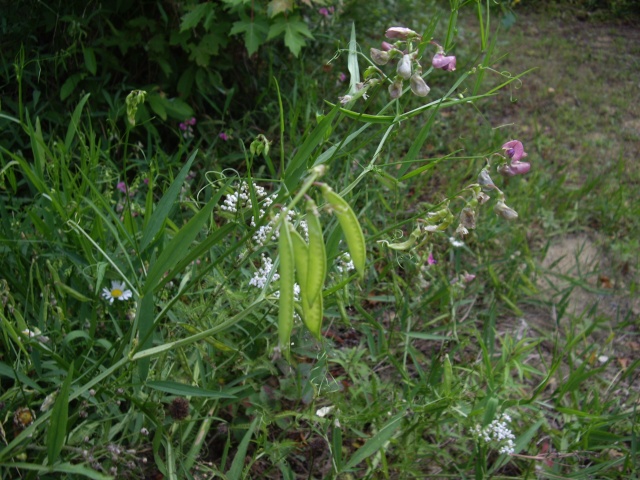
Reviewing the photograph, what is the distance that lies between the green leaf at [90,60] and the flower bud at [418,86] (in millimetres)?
1676

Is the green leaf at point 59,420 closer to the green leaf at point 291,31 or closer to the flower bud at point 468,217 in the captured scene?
the flower bud at point 468,217

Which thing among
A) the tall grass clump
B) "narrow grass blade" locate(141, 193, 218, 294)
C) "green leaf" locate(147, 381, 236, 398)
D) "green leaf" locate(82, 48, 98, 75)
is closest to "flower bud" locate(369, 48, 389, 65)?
the tall grass clump

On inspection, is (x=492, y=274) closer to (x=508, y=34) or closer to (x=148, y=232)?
(x=148, y=232)

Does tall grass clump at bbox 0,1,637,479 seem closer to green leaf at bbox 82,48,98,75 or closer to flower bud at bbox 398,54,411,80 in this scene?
flower bud at bbox 398,54,411,80

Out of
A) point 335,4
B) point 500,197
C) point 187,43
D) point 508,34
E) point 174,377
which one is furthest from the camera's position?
point 508,34

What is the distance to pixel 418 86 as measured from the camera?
3.88ft

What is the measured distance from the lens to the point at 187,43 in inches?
108

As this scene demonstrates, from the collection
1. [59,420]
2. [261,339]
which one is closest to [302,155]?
[59,420]

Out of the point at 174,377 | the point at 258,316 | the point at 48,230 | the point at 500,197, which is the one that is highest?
the point at 500,197

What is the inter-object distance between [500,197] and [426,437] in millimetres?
895

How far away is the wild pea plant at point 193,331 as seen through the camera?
1229mm

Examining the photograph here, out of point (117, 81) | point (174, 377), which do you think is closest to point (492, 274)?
point (174, 377)

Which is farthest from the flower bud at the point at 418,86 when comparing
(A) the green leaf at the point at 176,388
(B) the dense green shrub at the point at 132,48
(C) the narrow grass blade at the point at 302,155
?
(B) the dense green shrub at the point at 132,48

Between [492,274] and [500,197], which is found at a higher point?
[500,197]
